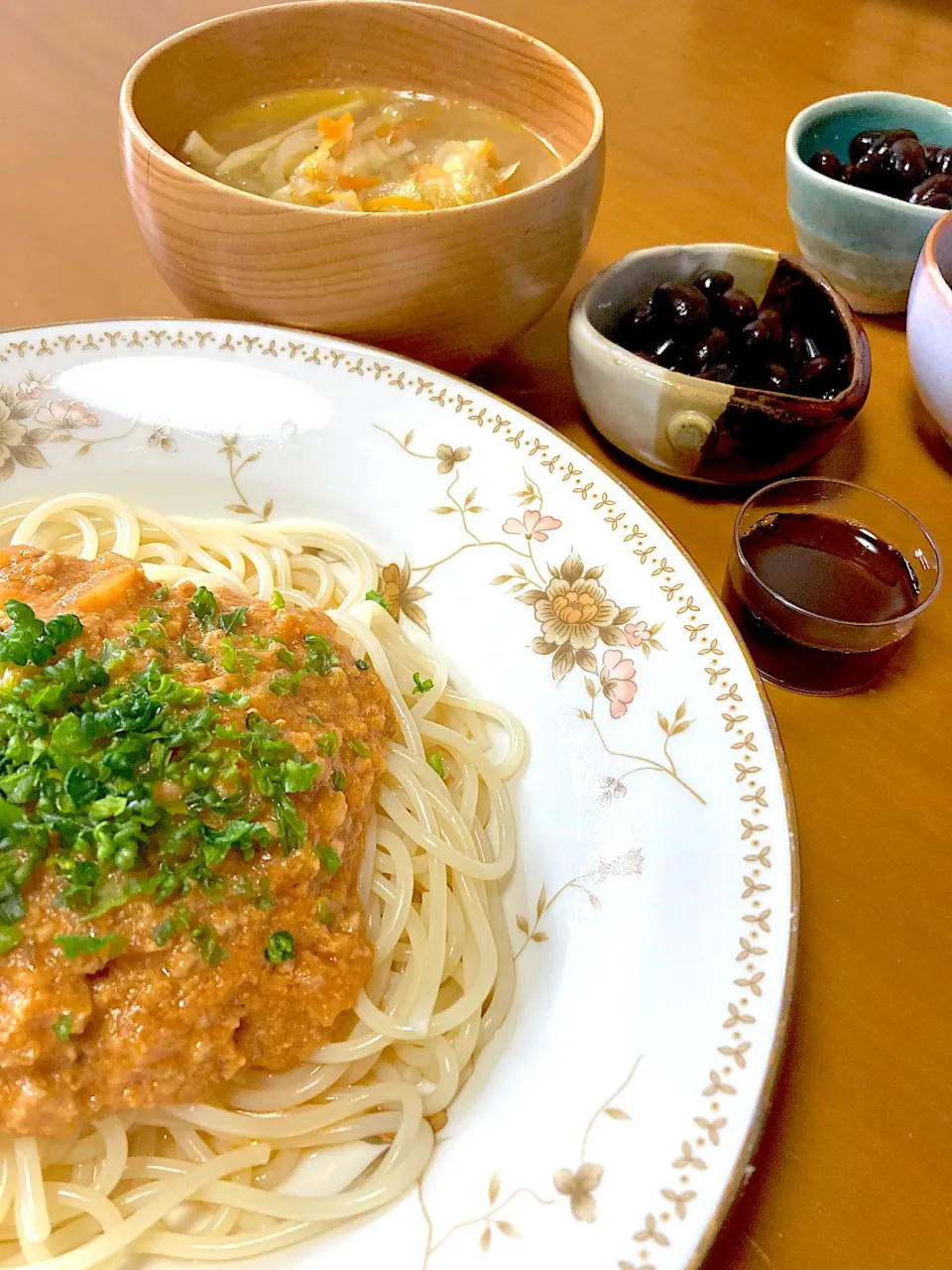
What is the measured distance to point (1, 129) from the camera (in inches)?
157

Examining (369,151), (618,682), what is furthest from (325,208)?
(618,682)

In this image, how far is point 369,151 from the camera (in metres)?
3.03

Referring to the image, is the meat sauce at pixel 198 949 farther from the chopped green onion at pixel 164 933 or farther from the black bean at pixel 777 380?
the black bean at pixel 777 380

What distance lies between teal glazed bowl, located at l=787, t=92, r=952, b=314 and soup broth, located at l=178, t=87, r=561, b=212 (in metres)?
0.94

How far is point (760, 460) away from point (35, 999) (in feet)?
7.23

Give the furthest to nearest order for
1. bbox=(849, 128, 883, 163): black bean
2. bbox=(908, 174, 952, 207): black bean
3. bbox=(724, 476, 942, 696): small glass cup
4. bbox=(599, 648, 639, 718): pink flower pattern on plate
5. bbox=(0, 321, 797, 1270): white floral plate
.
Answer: bbox=(849, 128, 883, 163): black bean → bbox=(908, 174, 952, 207): black bean → bbox=(724, 476, 942, 696): small glass cup → bbox=(599, 648, 639, 718): pink flower pattern on plate → bbox=(0, 321, 797, 1270): white floral plate

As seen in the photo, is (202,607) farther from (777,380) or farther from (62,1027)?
(777,380)

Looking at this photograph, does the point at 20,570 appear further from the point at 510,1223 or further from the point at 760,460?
the point at 760,460

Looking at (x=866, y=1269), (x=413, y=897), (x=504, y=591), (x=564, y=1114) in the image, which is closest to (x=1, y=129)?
(x=504, y=591)

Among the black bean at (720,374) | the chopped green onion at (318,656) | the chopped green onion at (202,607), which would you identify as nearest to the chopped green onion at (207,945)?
the chopped green onion at (318,656)

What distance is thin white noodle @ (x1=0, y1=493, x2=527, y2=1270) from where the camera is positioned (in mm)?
1716

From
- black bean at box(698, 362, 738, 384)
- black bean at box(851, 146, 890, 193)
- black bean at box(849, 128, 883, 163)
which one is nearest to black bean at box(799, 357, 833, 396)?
black bean at box(698, 362, 738, 384)

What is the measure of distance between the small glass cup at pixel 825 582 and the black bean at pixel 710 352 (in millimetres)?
412

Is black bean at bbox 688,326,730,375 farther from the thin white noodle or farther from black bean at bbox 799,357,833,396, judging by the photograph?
the thin white noodle
